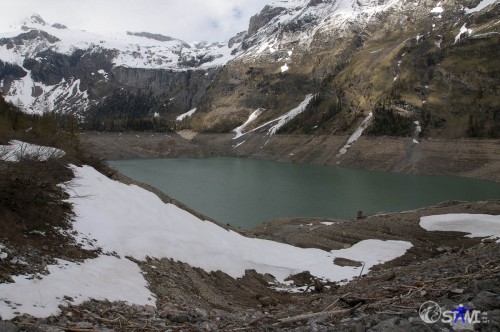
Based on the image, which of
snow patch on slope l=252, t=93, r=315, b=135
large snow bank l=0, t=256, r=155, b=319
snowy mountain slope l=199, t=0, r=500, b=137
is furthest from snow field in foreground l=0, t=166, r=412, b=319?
snow patch on slope l=252, t=93, r=315, b=135

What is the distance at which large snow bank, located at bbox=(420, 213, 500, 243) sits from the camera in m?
29.8

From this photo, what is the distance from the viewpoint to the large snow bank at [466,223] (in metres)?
29.8

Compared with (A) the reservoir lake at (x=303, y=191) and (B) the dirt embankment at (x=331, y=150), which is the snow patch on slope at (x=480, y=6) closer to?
(B) the dirt embankment at (x=331, y=150)

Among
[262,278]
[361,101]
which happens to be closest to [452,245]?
[262,278]

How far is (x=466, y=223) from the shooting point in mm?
31578

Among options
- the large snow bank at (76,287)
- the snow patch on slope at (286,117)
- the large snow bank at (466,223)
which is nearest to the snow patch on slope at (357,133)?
the snow patch on slope at (286,117)

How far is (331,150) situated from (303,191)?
63.2 metres

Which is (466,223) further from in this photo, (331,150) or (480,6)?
(480,6)

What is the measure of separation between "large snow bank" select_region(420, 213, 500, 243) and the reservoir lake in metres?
18.0

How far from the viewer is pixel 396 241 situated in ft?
94.2

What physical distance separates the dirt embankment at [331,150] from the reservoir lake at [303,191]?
7080 millimetres

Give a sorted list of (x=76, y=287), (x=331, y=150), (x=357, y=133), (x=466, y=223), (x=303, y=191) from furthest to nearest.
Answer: (x=357, y=133)
(x=331, y=150)
(x=303, y=191)
(x=466, y=223)
(x=76, y=287)

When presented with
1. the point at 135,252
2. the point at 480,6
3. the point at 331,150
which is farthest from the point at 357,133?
the point at 135,252

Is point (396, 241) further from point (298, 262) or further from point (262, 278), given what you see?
point (262, 278)
